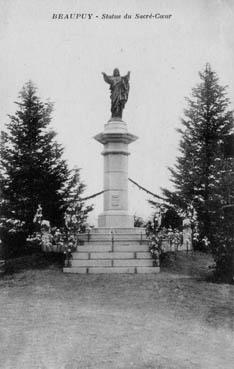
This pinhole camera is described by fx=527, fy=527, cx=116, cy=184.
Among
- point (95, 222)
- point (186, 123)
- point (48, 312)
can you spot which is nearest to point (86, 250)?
point (95, 222)

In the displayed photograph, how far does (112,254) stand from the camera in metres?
13.5

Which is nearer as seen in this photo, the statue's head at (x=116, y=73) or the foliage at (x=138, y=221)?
the statue's head at (x=116, y=73)

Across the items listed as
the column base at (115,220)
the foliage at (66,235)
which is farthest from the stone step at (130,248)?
the column base at (115,220)

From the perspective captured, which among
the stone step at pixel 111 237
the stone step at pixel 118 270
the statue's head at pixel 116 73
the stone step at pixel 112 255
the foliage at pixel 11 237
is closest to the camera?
the stone step at pixel 118 270

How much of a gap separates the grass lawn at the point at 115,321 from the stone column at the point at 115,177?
3.18 meters

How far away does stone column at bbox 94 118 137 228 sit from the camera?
1583 centimetres

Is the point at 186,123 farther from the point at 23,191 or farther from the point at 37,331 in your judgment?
the point at 37,331

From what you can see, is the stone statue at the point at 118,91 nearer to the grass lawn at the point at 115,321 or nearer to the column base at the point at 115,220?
the column base at the point at 115,220

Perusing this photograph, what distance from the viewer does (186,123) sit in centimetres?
2603

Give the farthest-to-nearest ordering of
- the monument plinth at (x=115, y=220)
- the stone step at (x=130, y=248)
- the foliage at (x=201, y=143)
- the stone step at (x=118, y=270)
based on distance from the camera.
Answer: the foliage at (x=201, y=143) → the stone step at (x=130, y=248) → the monument plinth at (x=115, y=220) → the stone step at (x=118, y=270)

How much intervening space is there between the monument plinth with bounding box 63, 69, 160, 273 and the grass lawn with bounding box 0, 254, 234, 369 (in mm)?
867

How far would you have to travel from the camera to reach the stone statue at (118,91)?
53.5 feet

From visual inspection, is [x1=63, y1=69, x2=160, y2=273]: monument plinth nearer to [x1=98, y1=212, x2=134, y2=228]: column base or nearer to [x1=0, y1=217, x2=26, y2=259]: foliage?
[x1=98, y1=212, x2=134, y2=228]: column base

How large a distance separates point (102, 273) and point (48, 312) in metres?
3.97
